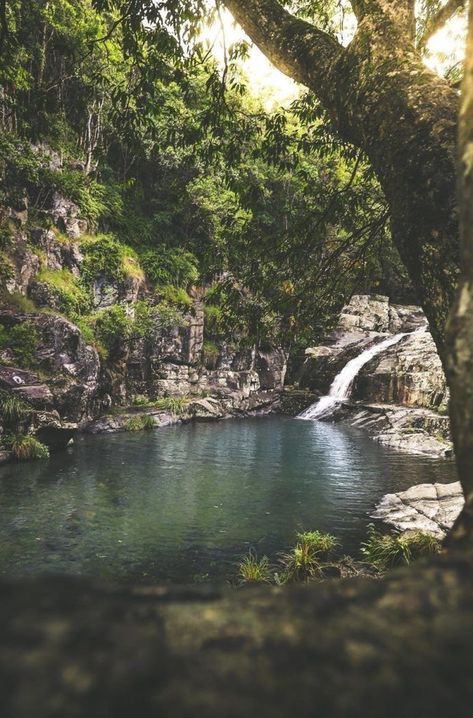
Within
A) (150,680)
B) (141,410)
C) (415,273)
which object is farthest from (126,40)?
(141,410)

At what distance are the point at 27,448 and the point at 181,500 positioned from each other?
19.7 feet

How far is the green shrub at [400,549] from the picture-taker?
750cm

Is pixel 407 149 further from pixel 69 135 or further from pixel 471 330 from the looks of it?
pixel 69 135

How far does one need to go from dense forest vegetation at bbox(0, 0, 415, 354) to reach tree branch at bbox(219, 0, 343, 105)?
97 cm

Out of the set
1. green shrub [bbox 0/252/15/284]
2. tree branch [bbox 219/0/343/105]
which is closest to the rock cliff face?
green shrub [bbox 0/252/15/284]

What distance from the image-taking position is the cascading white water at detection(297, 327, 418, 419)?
27.9 meters

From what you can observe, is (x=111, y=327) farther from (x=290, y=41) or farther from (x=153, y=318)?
(x=290, y=41)

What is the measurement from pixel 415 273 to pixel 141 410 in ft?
70.1

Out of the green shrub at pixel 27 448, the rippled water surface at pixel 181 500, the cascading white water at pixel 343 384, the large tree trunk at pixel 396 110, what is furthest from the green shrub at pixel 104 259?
the large tree trunk at pixel 396 110

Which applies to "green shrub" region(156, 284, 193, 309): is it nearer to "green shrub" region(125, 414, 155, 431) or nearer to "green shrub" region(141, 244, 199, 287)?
"green shrub" region(141, 244, 199, 287)

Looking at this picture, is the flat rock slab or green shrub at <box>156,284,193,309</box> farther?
green shrub at <box>156,284,193,309</box>

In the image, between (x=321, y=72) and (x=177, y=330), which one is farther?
(x=177, y=330)

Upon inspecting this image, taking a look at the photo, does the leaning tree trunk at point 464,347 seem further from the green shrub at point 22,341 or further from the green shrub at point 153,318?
the green shrub at point 153,318

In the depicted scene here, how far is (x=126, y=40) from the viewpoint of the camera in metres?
5.43
